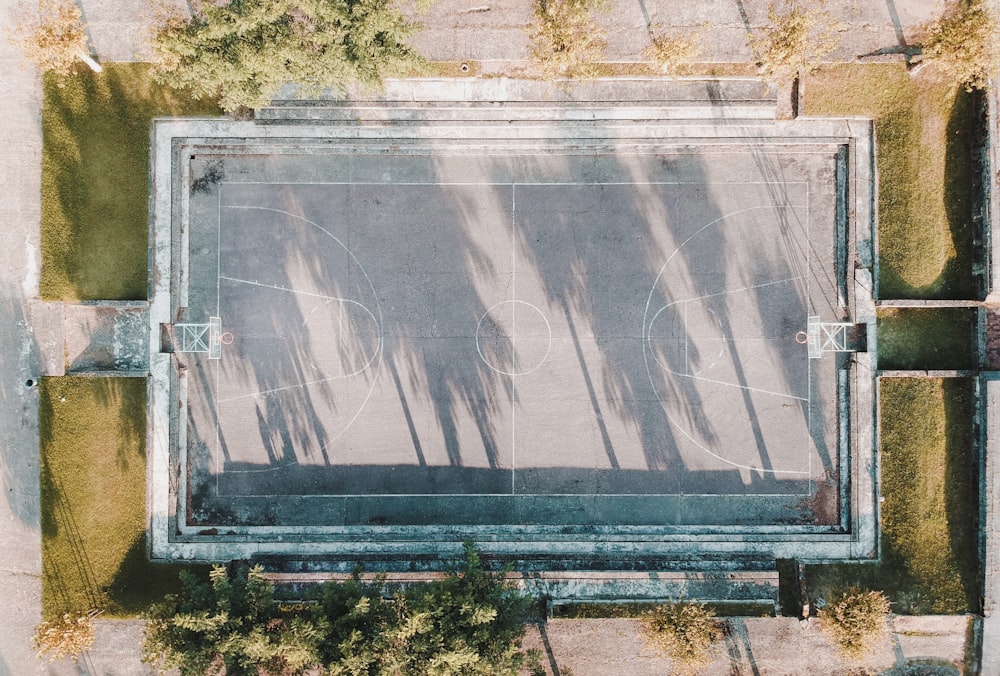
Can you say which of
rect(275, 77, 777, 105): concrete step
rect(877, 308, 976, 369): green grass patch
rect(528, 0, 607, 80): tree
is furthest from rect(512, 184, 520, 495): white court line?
rect(877, 308, 976, 369): green grass patch

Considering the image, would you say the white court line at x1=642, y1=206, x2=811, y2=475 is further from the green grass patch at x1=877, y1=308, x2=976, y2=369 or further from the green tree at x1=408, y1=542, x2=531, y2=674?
the green tree at x1=408, y1=542, x2=531, y2=674

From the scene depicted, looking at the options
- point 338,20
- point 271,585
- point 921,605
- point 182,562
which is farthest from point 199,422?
point 921,605

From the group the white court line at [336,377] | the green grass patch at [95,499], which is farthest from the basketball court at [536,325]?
the green grass patch at [95,499]

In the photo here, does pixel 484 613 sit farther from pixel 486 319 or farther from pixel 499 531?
pixel 486 319

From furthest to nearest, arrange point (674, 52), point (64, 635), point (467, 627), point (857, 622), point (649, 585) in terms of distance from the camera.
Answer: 1. point (649, 585)
2. point (674, 52)
3. point (64, 635)
4. point (857, 622)
5. point (467, 627)

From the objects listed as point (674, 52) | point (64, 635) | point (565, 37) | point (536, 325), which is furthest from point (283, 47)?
point (64, 635)

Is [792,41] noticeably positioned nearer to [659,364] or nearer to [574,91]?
[574,91]
